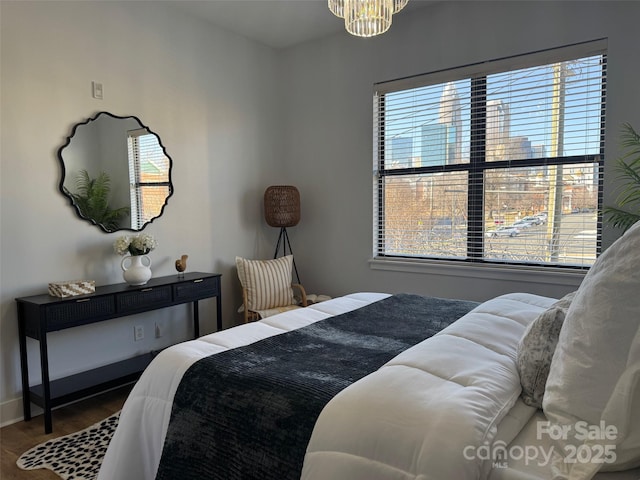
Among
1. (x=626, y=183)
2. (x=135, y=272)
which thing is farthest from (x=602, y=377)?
(x=135, y=272)

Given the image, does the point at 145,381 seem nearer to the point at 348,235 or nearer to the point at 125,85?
the point at 125,85

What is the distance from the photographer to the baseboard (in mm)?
2748

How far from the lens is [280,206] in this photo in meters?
4.29

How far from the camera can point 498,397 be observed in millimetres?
1248

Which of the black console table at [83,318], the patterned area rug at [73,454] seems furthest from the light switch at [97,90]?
the patterned area rug at [73,454]

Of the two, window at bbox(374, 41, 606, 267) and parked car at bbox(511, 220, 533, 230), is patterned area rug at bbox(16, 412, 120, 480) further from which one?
parked car at bbox(511, 220, 533, 230)

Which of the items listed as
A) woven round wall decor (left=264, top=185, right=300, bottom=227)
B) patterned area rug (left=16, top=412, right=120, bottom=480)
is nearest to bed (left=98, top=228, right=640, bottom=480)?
patterned area rug (left=16, top=412, right=120, bottom=480)

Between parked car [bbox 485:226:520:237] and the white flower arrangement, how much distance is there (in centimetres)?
259

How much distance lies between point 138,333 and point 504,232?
2944 mm

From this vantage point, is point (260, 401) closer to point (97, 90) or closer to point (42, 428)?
point (42, 428)

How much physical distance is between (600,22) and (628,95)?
0.54 m

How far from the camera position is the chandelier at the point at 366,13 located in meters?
2.08

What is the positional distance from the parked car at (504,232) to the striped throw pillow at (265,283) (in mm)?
1775

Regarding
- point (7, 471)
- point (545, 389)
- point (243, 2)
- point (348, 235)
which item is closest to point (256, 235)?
point (348, 235)
